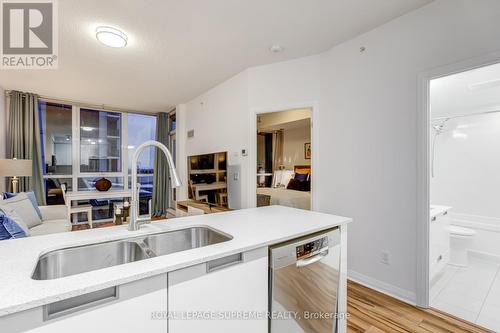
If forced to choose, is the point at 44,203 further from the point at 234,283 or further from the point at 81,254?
the point at 234,283

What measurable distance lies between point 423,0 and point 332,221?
2.06 metres

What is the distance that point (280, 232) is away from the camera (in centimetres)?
125

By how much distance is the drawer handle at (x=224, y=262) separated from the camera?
39.0 inches

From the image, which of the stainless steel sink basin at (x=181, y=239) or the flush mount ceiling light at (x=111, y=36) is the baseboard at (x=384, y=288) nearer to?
the stainless steel sink basin at (x=181, y=239)

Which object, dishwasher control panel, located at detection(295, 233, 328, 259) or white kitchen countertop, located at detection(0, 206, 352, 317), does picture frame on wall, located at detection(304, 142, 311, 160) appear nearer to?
white kitchen countertop, located at detection(0, 206, 352, 317)

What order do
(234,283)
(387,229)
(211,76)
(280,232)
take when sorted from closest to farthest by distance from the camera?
(234,283) → (280,232) → (387,229) → (211,76)

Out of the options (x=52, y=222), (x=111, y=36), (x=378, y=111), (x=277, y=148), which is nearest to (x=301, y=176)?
(x=277, y=148)

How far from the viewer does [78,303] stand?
74cm

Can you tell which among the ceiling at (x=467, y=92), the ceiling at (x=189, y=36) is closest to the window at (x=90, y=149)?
the ceiling at (x=189, y=36)

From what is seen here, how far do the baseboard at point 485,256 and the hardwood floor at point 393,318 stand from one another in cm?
187

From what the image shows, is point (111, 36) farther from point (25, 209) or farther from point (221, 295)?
point (221, 295)

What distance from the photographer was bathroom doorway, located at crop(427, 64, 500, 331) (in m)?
2.17

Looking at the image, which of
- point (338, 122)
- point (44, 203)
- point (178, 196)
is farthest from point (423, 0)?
point (44, 203)

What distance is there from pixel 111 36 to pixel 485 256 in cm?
532
